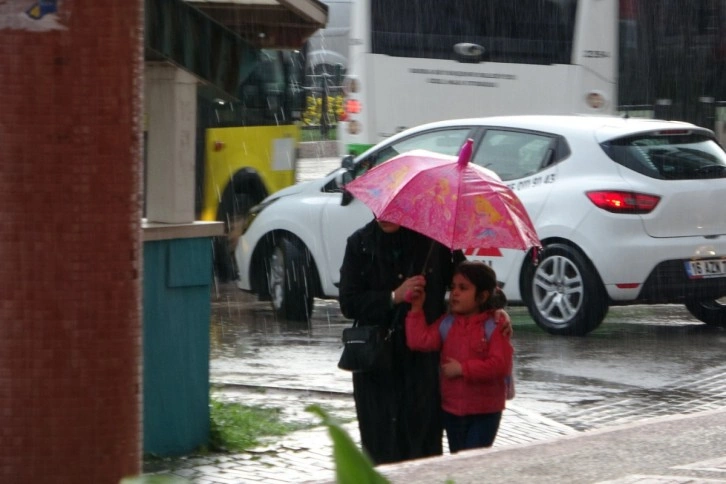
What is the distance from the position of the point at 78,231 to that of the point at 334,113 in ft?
105

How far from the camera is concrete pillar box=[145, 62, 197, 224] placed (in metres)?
6.86

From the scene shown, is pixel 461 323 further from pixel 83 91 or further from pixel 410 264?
pixel 83 91

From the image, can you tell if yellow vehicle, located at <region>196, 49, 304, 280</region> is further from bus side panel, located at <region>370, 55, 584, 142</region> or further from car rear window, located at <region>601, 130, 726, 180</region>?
car rear window, located at <region>601, 130, 726, 180</region>

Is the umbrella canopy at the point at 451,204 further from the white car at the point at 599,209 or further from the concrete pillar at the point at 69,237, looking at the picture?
the white car at the point at 599,209

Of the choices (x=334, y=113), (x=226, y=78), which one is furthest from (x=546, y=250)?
(x=334, y=113)

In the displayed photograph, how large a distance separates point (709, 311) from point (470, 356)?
6593 millimetres

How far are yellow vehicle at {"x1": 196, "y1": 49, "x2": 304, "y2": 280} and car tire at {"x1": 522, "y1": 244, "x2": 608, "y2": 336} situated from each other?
14.9 feet

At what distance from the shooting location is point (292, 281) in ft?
39.6

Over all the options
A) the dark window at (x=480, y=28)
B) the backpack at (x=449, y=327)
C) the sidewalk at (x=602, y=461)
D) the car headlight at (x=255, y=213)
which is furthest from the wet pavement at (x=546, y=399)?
the dark window at (x=480, y=28)

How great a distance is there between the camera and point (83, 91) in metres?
4.40

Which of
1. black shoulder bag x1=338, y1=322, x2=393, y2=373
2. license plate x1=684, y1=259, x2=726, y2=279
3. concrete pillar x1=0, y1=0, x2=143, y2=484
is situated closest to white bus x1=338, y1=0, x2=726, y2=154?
license plate x1=684, y1=259, x2=726, y2=279

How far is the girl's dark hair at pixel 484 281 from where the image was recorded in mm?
5523

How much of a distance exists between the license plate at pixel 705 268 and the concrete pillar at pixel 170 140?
479 cm

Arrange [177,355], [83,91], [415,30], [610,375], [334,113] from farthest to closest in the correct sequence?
[334,113], [415,30], [610,375], [177,355], [83,91]
